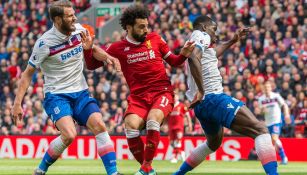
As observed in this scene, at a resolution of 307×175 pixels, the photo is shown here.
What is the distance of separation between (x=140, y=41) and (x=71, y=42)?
3.58 ft

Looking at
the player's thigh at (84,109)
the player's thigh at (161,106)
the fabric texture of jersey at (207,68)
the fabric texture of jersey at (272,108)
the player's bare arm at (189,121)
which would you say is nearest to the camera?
the player's thigh at (84,109)

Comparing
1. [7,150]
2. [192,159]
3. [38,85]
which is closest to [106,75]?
[38,85]

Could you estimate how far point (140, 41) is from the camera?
1285 cm

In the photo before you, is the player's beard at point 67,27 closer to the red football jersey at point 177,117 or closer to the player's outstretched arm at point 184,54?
the player's outstretched arm at point 184,54

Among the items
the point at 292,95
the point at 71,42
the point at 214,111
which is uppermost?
the point at 71,42

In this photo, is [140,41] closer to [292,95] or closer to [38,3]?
[292,95]

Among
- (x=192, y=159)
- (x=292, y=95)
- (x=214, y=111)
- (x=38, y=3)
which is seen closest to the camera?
(x=214, y=111)

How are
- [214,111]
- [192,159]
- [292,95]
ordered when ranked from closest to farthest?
[214,111]
[192,159]
[292,95]

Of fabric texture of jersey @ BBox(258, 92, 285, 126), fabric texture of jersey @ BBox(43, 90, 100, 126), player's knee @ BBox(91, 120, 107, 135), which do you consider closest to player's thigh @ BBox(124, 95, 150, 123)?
fabric texture of jersey @ BBox(43, 90, 100, 126)

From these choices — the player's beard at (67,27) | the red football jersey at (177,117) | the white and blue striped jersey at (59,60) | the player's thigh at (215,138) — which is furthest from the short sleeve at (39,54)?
the red football jersey at (177,117)

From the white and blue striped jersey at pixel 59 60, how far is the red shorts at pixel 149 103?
0.83 m

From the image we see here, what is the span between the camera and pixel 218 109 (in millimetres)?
12141

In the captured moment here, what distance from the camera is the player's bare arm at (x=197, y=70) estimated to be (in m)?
12.1

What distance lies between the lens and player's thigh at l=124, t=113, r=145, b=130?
12.5 metres
